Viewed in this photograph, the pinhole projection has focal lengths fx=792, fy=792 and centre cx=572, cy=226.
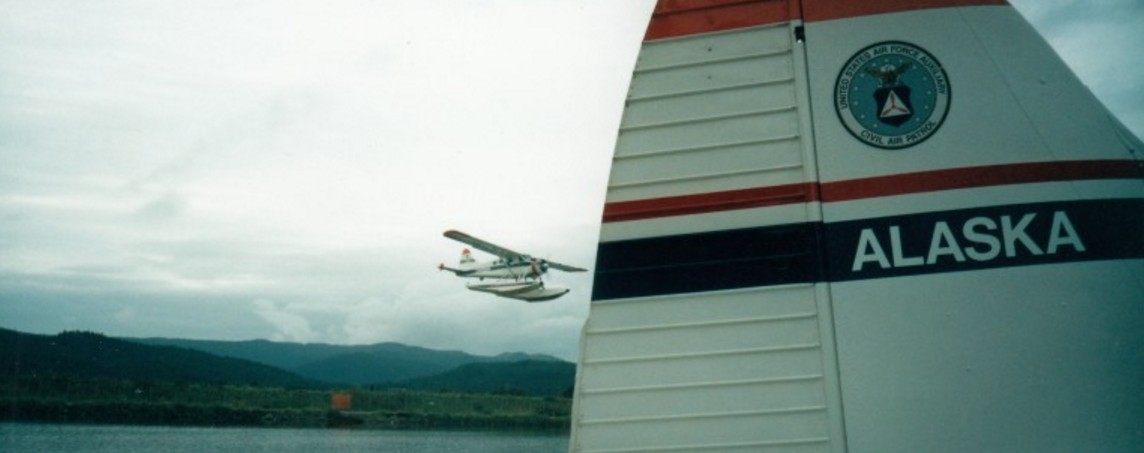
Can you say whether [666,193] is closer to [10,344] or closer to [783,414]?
[783,414]

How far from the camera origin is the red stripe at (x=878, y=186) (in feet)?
6.91

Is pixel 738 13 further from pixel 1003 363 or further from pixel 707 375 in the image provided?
pixel 1003 363

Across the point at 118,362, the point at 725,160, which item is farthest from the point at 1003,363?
the point at 118,362

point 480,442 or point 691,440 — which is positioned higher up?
point 480,442

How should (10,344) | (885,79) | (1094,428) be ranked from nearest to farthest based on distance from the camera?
(1094,428) < (885,79) < (10,344)

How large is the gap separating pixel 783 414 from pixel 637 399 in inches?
14.9

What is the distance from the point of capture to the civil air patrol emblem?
7.21ft

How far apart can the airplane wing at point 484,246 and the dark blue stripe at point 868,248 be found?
3616 cm

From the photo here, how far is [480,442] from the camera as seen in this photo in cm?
4659

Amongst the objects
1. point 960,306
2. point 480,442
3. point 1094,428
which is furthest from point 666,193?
point 480,442

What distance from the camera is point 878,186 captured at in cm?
220

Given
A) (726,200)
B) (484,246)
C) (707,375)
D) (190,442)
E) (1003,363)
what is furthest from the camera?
(484,246)

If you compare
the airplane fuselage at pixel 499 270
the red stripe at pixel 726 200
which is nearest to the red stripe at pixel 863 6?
the red stripe at pixel 726 200

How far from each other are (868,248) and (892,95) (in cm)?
44
